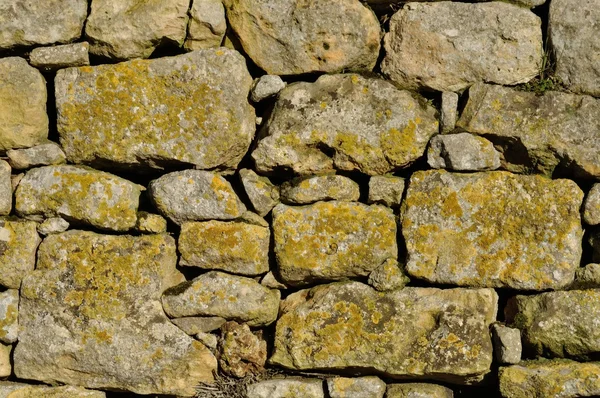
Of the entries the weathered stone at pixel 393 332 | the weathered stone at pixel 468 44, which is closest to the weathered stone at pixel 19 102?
the weathered stone at pixel 393 332

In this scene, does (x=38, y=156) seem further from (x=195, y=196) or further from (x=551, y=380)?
(x=551, y=380)

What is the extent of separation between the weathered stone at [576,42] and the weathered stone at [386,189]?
1.04 metres

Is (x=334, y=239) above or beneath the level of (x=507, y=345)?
above

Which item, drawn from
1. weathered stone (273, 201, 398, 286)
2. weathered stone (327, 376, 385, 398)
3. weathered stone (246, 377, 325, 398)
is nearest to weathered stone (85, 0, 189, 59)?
weathered stone (273, 201, 398, 286)

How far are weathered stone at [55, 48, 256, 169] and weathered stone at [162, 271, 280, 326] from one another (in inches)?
25.5

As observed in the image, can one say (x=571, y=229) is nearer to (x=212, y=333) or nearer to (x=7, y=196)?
(x=212, y=333)

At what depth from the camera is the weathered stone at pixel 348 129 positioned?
3861 mm

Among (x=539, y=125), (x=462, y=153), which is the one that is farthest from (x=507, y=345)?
(x=539, y=125)

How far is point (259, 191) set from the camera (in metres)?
3.94

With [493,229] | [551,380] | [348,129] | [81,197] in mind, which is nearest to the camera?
[551,380]

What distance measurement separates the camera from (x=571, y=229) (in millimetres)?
3725

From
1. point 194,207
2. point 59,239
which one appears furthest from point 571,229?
point 59,239

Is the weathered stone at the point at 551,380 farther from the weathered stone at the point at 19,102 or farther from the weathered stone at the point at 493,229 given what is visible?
the weathered stone at the point at 19,102

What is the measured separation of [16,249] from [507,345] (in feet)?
8.89
